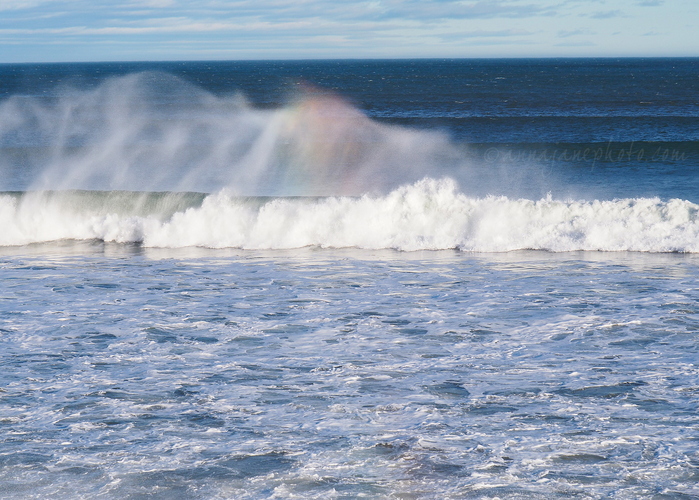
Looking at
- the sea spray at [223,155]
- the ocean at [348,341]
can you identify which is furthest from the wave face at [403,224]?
the sea spray at [223,155]

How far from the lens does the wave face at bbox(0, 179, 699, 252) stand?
14.3 meters

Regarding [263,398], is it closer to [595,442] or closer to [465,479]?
[465,479]

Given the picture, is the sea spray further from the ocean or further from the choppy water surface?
the choppy water surface

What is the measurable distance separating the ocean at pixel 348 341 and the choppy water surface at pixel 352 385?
28 mm

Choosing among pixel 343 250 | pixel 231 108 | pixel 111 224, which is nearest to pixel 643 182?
pixel 343 250

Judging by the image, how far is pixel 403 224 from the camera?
51.1 feet

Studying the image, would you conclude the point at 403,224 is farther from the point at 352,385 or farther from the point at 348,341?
the point at 352,385

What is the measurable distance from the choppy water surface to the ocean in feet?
0.09

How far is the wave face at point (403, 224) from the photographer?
47.0 feet

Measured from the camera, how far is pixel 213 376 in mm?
7480

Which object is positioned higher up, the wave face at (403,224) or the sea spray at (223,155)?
the sea spray at (223,155)

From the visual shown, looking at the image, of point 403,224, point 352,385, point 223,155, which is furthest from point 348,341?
point 223,155

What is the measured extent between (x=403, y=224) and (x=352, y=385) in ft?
28.3

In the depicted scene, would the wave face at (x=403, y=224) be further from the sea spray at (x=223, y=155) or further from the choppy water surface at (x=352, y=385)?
the choppy water surface at (x=352, y=385)
